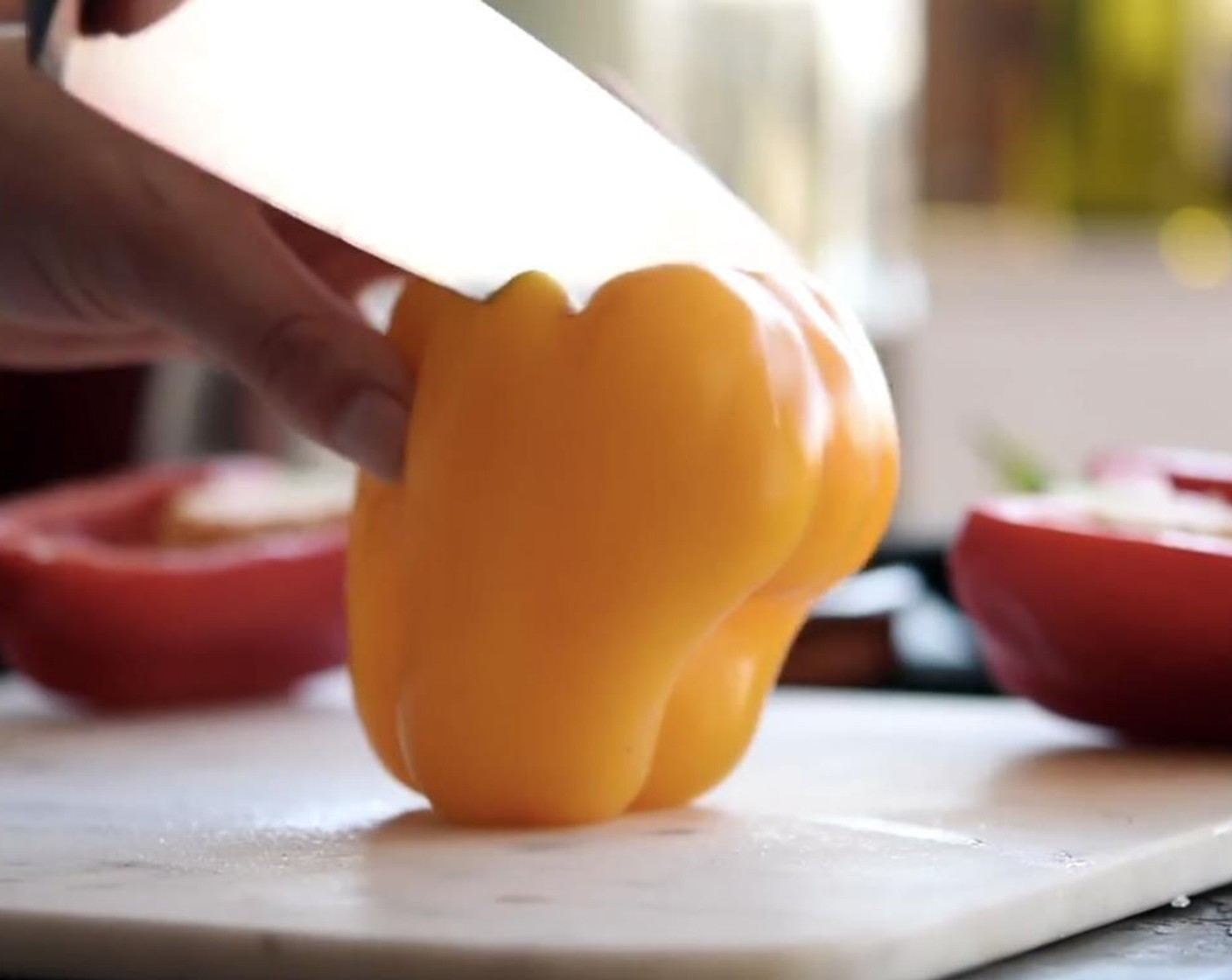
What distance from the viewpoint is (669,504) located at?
0.96 meters

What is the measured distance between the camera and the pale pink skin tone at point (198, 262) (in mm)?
1029

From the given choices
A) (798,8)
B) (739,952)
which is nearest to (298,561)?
(739,952)

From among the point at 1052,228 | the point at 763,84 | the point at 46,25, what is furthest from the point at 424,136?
the point at 1052,228

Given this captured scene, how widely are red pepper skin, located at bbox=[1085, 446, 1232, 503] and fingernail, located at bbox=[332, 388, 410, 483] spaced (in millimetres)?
525

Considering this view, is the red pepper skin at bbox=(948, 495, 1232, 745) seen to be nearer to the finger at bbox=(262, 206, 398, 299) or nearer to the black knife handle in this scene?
the finger at bbox=(262, 206, 398, 299)

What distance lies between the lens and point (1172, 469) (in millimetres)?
1424

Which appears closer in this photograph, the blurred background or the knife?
the knife

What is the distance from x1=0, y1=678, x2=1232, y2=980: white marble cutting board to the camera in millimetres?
776

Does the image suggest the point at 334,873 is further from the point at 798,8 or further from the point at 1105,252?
the point at 1105,252

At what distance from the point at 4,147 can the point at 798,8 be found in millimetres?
2331

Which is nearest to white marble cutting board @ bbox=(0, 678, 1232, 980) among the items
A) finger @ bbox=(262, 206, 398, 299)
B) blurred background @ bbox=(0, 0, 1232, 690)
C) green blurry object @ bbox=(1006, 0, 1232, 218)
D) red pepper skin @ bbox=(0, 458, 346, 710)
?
red pepper skin @ bbox=(0, 458, 346, 710)

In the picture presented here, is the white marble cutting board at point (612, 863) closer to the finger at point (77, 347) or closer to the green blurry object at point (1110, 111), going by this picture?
the finger at point (77, 347)

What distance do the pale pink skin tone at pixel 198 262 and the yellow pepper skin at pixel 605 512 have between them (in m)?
0.03

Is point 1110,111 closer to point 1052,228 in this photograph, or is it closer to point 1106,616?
point 1052,228
